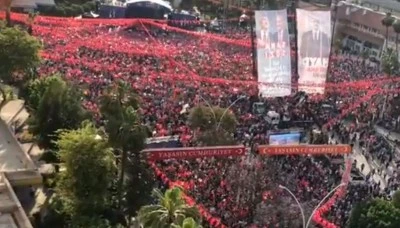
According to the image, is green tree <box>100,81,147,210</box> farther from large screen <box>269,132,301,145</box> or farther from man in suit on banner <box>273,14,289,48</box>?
man in suit on banner <box>273,14,289,48</box>

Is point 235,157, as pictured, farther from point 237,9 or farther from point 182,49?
point 237,9

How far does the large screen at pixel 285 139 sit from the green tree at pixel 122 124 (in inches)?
474

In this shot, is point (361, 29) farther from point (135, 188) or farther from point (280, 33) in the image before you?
point (135, 188)

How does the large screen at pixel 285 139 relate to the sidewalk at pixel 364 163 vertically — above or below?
above

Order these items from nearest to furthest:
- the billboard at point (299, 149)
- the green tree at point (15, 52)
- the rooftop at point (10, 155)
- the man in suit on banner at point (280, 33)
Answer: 1. the rooftop at point (10, 155)
2. the billboard at point (299, 149)
3. the green tree at point (15, 52)
4. the man in suit on banner at point (280, 33)

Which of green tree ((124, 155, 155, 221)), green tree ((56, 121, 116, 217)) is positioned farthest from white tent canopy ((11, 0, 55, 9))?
green tree ((56, 121, 116, 217))

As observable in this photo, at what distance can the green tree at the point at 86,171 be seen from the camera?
82.7 ft

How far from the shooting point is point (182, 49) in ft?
188

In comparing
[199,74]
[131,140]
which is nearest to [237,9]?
[199,74]

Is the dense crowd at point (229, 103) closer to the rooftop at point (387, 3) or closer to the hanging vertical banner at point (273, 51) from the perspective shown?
the hanging vertical banner at point (273, 51)

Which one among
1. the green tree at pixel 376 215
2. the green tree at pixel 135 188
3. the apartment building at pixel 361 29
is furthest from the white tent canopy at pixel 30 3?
the green tree at pixel 376 215

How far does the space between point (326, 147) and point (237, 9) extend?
5037 centimetres

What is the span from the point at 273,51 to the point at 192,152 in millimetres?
14002

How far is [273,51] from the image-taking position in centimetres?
4228
